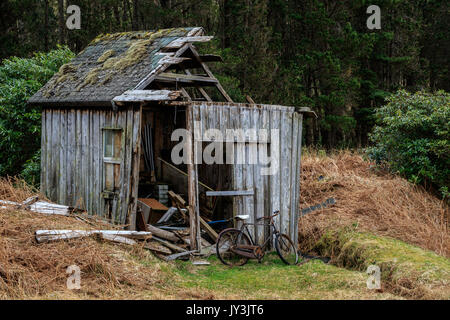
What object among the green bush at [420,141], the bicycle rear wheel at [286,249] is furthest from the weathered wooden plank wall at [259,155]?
the green bush at [420,141]

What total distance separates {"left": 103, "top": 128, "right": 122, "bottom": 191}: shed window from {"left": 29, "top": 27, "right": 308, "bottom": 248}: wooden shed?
0.02 m

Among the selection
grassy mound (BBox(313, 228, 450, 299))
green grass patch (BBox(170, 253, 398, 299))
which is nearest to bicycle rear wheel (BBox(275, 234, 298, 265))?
green grass patch (BBox(170, 253, 398, 299))

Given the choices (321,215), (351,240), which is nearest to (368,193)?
(321,215)

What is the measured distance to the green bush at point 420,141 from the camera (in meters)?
14.9

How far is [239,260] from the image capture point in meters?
11.2

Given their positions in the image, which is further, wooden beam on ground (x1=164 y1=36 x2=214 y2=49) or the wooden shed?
wooden beam on ground (x1=164 y1=36 x2=214 y2=49)

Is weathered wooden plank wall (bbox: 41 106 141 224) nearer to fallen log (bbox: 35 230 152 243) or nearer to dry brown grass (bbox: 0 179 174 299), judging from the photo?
fallen log (bbox: 35 230 152 243)

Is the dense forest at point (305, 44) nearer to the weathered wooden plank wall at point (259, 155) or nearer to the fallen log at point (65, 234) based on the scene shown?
the weathered wooden plank wall at point (259, 155)

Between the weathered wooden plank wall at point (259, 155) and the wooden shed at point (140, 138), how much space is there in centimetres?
2

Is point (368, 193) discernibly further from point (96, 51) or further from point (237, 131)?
point (96, 51)

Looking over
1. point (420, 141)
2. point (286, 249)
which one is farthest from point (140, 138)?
point (420, 141)

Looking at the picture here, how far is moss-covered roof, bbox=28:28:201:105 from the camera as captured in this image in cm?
1201

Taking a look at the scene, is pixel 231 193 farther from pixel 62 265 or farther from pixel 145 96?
pixel 62 265
